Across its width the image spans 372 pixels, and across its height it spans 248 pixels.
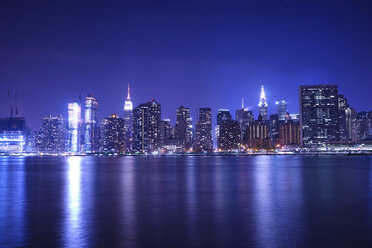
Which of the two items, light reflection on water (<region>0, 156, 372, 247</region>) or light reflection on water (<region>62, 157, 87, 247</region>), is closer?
light reflection on water (<region>62, 157, 87, 247</region>)

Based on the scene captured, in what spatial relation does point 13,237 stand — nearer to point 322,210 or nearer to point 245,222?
point 245,222

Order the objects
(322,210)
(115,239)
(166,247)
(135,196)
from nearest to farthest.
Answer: (166,247)
(115,239)
(322,210)
(135,196)

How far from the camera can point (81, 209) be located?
28.0m

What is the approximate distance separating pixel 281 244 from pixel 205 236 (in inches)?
155

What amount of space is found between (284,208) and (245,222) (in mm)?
6905

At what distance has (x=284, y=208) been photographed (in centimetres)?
2781

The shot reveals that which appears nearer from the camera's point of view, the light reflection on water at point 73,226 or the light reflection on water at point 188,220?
the light reflection on water at point 73,226

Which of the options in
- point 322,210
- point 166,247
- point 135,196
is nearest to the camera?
point 166,247

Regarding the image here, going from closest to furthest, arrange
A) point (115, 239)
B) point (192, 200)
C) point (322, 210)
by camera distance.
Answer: point (115, 239)
point (322, 210)
point (192, 200)

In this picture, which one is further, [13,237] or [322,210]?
[322,210]

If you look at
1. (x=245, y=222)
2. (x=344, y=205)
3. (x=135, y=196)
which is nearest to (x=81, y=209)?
(x=135, y=196)

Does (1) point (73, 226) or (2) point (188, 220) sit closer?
(1) point (73, 226)

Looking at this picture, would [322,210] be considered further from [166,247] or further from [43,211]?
[43,211]

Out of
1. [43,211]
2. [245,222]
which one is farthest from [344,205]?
[43,211]
